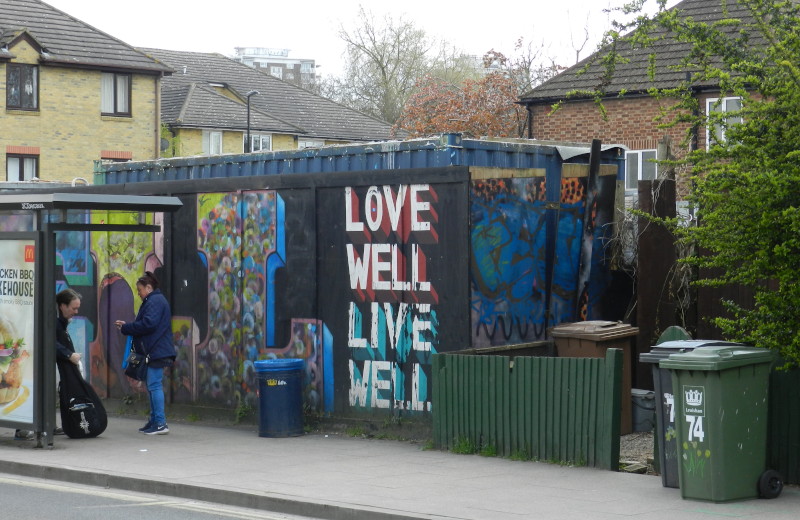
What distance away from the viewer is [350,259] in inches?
536

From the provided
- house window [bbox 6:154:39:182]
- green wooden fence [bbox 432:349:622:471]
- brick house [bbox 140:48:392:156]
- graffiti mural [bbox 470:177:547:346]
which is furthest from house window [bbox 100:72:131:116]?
green wooden fence [bbox 432:349:622:471]

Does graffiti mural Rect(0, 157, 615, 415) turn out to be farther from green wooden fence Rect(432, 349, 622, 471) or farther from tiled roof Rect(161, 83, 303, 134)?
tiled roof Rect(161, 83, 303, 134)

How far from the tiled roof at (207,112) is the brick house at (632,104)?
2526cm

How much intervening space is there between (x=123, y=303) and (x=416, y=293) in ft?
16.0

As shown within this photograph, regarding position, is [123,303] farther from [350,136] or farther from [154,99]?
[350,136]

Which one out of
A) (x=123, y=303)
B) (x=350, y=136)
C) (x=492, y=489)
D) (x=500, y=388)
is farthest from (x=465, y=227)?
(x=350, y=136)

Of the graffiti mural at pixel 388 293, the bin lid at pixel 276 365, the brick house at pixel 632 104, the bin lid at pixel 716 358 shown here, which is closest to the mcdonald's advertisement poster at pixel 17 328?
the bin lid at pixel 276 365

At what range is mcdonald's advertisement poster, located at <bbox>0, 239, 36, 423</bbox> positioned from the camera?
12891mm

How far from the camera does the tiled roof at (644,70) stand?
26500 mm

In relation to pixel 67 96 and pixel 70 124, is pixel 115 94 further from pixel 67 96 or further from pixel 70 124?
pixel 70 124

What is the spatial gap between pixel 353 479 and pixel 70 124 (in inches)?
1458

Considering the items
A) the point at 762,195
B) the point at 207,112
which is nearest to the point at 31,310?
the point at 762,195

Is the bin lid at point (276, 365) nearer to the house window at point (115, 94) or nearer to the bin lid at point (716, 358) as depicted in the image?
the bin lid at point (716, 358)

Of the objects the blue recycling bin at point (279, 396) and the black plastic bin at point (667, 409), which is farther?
the blue recycling bin at point (279, 396)
